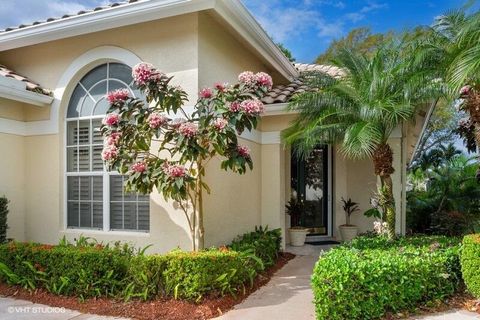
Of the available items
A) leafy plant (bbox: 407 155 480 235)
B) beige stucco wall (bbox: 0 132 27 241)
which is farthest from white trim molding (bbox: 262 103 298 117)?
leafy plant (bbox: 407 155 480 235)

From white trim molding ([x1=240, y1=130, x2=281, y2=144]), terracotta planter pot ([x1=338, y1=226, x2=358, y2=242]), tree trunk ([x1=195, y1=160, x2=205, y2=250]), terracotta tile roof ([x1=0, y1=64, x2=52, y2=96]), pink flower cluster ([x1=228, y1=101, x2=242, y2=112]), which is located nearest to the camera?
pink flower cluster ([x1=228, y1=101, x2=242, y2=112])

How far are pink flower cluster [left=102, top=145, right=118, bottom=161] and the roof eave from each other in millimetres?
2937

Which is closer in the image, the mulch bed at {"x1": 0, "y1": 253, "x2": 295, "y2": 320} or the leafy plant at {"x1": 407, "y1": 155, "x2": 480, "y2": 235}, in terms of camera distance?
the mulch bed at {"x1": 0, "y1": 253, "x2": 295, "y2": 320}

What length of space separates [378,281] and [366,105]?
3.56 metres

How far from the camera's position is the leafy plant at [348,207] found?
12734mm

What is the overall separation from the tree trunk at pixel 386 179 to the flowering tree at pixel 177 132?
290 centimetres

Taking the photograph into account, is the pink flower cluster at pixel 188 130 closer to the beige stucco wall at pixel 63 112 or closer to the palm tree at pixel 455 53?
the beige stucco wall at pixel 63 112

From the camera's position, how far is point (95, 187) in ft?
30.3

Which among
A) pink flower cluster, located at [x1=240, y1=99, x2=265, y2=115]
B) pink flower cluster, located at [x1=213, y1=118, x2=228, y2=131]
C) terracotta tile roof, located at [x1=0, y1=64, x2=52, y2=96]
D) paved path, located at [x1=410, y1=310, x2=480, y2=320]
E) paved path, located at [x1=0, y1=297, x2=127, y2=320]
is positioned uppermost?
terracotta tile roof, located at [x1=0, y1=64, x2=52, y2=96]

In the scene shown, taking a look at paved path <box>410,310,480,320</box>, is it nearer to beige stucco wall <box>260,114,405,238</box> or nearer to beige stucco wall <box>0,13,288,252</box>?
beige stucco wall <box>0,13,288,252</box>

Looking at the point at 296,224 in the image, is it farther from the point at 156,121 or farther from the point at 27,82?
the point at 27,82

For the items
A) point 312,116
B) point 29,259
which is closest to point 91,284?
point 29,259

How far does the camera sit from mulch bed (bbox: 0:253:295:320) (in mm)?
6098

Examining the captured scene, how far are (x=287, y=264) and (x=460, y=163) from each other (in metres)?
10.4
